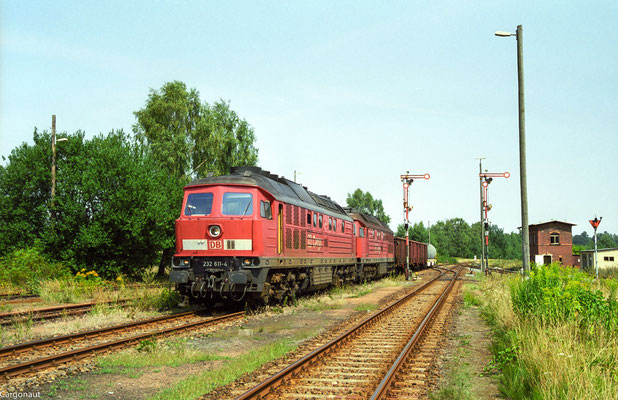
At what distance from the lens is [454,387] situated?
297 inches

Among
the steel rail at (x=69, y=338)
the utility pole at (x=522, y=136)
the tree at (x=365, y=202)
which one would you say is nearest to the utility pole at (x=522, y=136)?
the utility pole at (x=522, y=136)

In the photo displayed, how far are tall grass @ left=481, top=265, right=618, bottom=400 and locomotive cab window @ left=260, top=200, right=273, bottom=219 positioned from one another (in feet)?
22.9

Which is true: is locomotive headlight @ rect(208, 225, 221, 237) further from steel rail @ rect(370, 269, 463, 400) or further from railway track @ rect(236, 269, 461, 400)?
steel rail @ rect(370, 269, 463, 400)

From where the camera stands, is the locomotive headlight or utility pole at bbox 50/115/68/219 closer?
the locomotive headlight

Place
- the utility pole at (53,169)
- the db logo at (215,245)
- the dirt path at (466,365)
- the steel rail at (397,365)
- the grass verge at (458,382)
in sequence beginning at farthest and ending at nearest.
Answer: the utility pole at (53,169)
the db logo at (215,245)
the dirt path at (466,365)
the grass verge at (458,382)
the steel rail at (397,365)

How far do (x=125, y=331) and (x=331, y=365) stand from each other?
5.71m

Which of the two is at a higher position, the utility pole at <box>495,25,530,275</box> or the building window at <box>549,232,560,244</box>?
the utility pole at <box>495,25,530,275</box>

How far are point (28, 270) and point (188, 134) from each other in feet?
65.8

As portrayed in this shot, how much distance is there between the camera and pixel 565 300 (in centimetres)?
954

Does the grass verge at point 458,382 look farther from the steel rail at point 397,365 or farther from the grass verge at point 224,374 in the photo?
the grass verge at point 224,374

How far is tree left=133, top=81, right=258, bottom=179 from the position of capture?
3881cm

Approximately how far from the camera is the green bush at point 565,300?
28.3 feet

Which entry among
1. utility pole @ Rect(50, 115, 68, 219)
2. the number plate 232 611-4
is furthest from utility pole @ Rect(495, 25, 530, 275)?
utility pole @ Rect(50, 115, 68, 219)

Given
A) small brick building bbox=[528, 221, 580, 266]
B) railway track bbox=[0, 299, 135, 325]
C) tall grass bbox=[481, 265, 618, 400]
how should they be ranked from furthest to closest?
small brick building bbox=[528, 221, 580, 266] < railway track bbox=[0, 299, 135, 325] < tall grass bbox=[481, 265, 618, 400]
